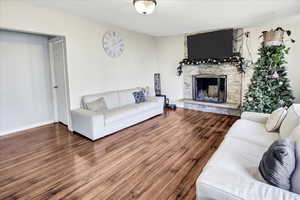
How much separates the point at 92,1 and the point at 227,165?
3.14 metres

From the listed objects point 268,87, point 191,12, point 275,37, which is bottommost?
point 268,87

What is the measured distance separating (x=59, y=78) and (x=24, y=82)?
74 cm

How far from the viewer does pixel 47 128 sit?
4211mm

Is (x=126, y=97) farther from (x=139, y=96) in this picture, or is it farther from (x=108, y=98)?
(x=108, y=98)

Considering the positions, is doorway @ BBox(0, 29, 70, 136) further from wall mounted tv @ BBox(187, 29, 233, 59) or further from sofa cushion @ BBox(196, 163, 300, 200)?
wall mounted tv @ BBox(187, 29, 233, 59)

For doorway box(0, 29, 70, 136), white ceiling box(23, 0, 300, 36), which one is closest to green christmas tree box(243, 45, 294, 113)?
white ceiling box(23, 0, 300, 36)

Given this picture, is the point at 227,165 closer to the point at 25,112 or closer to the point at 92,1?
the point at 92,1

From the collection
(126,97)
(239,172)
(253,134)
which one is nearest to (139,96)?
(126,97)

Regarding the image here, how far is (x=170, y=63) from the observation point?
6.23 m

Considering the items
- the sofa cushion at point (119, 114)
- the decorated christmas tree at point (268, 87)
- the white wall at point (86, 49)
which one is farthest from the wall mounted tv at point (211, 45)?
the sofa cushion at point (119, 114)

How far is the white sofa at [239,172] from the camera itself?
1.20 m

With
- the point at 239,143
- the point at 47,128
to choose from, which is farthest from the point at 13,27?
the point at 239,143

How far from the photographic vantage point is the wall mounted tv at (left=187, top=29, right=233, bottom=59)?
4.90 metres

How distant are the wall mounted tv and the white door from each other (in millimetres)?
3587
